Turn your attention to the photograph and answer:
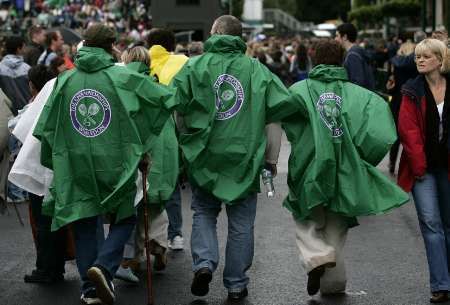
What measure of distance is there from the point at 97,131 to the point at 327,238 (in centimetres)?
177

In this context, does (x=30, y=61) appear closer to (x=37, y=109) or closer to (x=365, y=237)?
(x=365, y=237)

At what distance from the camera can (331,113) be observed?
864 cm

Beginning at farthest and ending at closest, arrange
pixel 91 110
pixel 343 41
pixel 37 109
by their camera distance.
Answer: pixel 343 41 < pixel 37 109 < pixel 91 110

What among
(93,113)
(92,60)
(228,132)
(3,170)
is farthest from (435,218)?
(3,170)

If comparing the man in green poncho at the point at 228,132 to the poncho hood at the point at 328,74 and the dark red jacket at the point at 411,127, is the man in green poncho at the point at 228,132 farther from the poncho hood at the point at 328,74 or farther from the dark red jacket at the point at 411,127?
the dark red jacket at the point at 411,127

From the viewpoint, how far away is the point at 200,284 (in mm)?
8344

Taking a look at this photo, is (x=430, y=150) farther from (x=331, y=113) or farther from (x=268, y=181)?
(x=268, y=181)

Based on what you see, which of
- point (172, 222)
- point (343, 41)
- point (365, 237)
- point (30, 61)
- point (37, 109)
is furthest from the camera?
point (30, 61)

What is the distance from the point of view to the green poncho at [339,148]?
8578 millimetres

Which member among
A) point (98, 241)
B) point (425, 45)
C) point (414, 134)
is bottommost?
point (98, 241)

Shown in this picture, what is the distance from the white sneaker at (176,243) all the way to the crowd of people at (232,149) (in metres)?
1.71

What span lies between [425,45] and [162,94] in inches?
71.8

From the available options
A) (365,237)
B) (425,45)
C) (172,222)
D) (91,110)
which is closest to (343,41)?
(365,237)

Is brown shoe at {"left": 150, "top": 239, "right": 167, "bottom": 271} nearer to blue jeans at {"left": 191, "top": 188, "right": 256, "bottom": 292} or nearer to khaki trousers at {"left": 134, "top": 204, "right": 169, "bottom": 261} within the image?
khaki trousers at {"left": 134, "top": 204, "right": 169, "bottom": 261}
